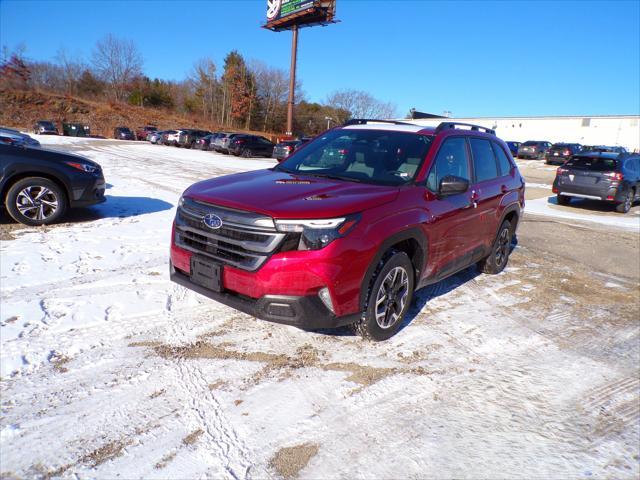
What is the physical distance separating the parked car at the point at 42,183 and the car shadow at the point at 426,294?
5.08 meters

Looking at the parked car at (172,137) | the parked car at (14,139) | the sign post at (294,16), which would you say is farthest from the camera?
the sign post at (294,16)

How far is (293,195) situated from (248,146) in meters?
25.0

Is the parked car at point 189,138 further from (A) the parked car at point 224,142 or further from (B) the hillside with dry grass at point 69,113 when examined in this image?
(B) the hillside with dry grass at point 69,113

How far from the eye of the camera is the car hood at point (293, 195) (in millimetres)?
→ 3113

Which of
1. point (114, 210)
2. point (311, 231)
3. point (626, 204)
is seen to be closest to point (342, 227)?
point (311, 231)

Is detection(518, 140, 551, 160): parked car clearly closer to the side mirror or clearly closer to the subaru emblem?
the side mirror

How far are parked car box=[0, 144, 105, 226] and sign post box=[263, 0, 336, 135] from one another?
1381 inches

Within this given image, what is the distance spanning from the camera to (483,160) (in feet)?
16.7

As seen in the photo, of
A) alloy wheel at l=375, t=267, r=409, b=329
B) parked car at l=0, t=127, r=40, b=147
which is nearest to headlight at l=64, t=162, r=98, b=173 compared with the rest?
parked car at l=0, t=127, r=40, b=147

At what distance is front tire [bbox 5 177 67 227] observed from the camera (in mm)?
6402

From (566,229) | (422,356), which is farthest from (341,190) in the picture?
(566,229)

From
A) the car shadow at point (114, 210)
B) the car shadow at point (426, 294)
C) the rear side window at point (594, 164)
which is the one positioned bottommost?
the car shadow at point (426, 294)

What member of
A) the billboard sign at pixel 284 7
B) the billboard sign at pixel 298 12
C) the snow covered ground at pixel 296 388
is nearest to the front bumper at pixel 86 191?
the snow covered ground at pixel 296 388

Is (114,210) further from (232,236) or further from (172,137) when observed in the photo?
(172,137)
